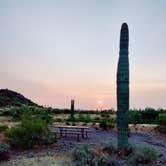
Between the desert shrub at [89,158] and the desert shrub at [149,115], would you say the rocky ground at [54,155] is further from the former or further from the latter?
the desert shrub at [149,115]

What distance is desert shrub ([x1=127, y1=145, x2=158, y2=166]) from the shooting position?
1574cm

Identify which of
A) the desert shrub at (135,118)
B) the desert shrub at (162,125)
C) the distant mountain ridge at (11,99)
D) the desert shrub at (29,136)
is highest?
the distant mountain ridge at (11,99)

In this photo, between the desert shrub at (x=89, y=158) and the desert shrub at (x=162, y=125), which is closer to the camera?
the desert shrub at (x=89, y=158)

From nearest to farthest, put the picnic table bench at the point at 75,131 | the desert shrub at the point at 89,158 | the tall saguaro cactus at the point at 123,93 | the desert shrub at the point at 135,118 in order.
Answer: the desert shrub at the point at 89,158
the tall saguaro cactus at the point at 123,93
the picnic table bench at the point at 75,131
the desert shrub at the point at 135,118

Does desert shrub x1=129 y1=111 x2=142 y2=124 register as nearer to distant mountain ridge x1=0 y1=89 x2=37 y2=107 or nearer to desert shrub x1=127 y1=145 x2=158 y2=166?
desert shrub x1=127 y1=145 x2=158 y2=166

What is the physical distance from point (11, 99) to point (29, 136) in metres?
43.6

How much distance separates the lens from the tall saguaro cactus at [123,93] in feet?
59.1

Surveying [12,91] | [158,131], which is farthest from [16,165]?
[12,91]

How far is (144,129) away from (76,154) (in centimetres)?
1198

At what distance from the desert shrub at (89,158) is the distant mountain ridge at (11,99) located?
41479mm

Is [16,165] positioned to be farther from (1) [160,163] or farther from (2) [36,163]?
(1) [160,163]

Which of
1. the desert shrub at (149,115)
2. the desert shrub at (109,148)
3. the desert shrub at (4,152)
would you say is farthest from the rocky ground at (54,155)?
the desert shrub at (149,115)

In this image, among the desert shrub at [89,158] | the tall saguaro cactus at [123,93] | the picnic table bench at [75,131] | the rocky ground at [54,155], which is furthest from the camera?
the picnic table bench at [75,131]

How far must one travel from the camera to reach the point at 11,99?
202 feet
